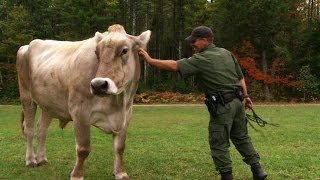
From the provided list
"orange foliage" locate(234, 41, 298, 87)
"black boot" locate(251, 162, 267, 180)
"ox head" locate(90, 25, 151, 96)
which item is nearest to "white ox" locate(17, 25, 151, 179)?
"ox head" locate(90, 25, 151, 96)

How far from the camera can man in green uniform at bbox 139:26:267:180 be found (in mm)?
6582

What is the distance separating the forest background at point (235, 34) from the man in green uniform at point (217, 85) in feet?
93.1

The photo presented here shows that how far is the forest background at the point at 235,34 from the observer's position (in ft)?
124

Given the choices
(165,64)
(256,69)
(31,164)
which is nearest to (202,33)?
(165,64)

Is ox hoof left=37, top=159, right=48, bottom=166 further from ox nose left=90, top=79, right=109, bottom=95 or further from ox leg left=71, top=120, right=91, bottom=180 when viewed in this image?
ox nose left=90, top=79, right=109, bottom=95

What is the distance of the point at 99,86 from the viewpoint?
18.8 feet

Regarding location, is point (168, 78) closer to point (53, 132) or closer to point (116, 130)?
point (53, 132)

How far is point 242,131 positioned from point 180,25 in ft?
137

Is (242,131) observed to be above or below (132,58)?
below

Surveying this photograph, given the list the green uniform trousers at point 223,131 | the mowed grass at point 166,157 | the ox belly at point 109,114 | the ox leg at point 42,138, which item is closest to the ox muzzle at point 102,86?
the ox belly at point 109,114

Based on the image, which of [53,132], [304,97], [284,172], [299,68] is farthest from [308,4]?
[284,172]

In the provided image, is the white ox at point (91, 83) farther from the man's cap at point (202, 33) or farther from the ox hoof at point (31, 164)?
the ox hoof at point (31, 164)

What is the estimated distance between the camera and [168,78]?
44.8 metres

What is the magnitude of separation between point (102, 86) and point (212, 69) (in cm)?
160
